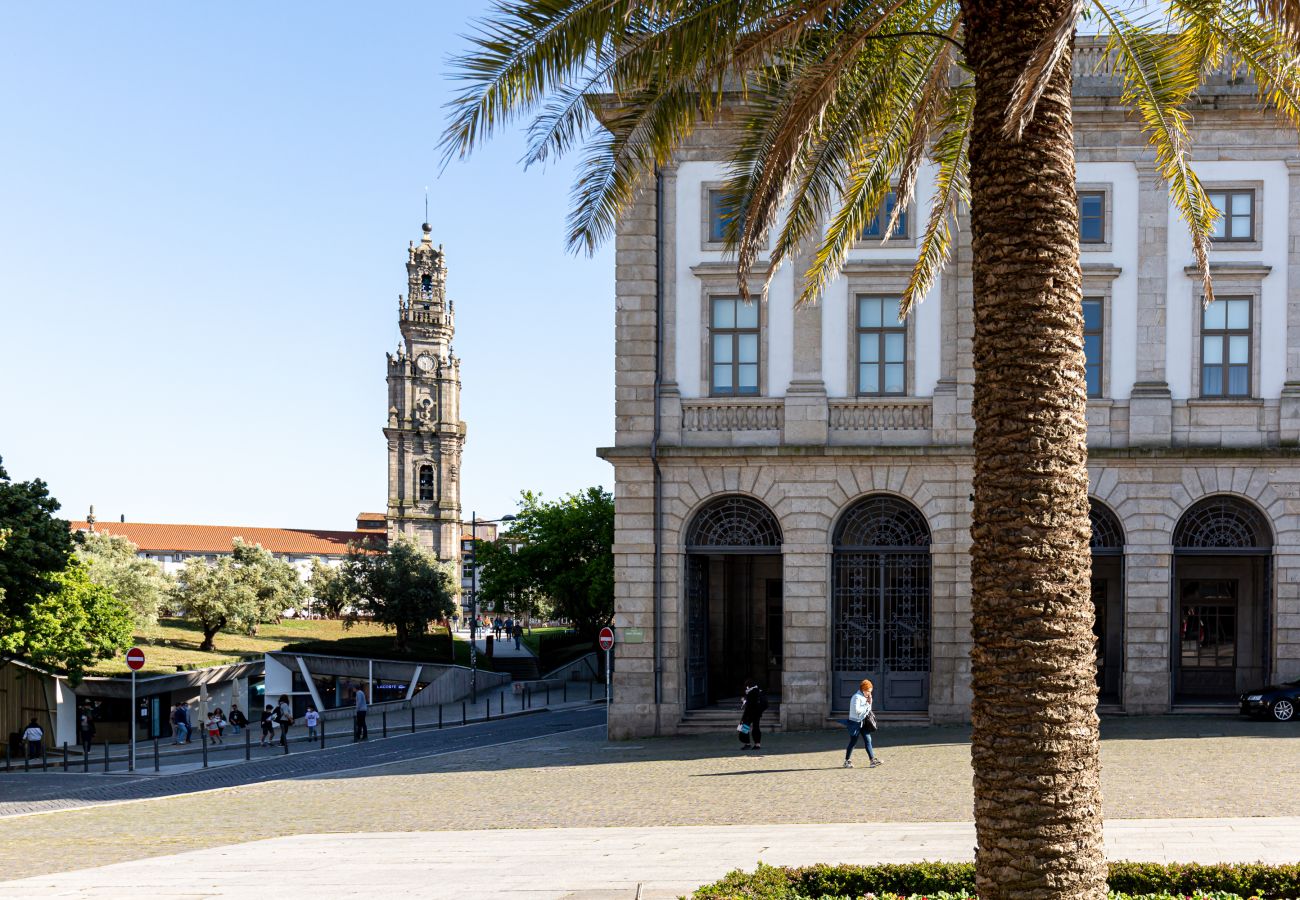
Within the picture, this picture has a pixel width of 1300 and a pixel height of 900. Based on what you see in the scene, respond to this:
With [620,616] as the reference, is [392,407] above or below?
above

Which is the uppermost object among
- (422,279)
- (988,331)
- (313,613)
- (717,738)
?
(422,279)

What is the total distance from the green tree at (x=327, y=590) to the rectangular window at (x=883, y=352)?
50.2 meters

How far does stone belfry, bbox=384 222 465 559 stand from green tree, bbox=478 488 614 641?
7694 centimetres

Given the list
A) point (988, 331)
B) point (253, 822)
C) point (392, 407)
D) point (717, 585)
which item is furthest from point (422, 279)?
point (988, 331)

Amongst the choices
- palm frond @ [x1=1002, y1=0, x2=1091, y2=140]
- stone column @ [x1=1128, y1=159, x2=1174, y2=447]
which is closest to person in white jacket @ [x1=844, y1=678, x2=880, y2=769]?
stone column @ [x1=1128, y1=159, x2=1174, y2=447]

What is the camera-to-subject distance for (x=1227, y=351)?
1021 inches

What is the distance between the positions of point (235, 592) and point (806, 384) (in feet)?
184

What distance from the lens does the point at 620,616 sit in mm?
26422

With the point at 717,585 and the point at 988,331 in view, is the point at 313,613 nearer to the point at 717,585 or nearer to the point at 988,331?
the point at 717,585

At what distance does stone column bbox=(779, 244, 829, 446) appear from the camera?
26.2 meters

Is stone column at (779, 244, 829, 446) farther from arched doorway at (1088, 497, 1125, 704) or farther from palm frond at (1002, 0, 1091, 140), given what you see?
palm frond at (1002, 0, 1091, 140)

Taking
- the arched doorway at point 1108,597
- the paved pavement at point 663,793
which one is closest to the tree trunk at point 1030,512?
the paved pavement at point 663,793

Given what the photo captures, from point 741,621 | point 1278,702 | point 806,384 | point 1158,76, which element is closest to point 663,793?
point 806,384

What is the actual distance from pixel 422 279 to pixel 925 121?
142 metres
